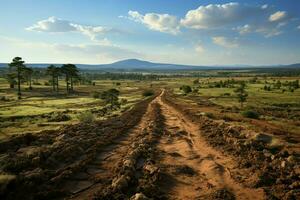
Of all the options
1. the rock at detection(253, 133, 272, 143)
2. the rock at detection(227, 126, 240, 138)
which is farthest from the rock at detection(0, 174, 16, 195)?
the rock at detection(227, 126, 240, 138)

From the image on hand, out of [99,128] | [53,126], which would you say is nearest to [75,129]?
[99,128]

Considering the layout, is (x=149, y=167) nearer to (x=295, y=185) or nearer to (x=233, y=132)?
(x=295, y=185)

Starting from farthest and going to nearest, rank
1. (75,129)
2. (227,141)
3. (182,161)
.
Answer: (75,129) < (227,141) < (182,161)

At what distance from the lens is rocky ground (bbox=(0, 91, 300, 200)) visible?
13680 mm

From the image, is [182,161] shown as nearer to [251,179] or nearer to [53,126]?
[251,179]

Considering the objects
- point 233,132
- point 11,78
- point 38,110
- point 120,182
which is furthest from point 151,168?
point 11,78

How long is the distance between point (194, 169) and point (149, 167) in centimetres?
274

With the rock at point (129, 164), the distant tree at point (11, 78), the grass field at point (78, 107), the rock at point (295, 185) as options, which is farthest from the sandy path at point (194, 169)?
the distant tree at point (11, 78)

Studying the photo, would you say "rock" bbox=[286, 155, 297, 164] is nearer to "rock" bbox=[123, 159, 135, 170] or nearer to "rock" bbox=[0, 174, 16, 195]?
"rock" bbox=[123, 159, 135, 170]

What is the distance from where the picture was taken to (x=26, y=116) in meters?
45.6

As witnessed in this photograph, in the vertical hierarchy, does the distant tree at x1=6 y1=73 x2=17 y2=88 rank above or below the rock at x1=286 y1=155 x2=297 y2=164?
above

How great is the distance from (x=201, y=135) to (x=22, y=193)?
1708 cm

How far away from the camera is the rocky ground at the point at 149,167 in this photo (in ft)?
44.9

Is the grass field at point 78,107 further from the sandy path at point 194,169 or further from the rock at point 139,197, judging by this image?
the rock at point 139,197
